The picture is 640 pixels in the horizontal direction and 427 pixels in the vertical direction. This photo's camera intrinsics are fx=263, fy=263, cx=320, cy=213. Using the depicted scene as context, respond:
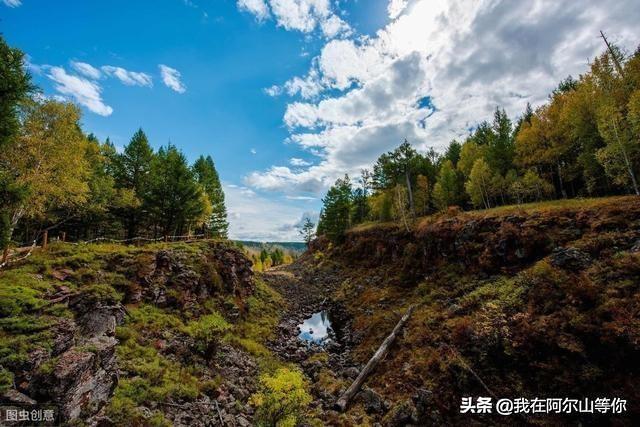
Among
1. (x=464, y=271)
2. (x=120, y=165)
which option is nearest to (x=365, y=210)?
(x=464, y=271)

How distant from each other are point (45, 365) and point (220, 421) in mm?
5979

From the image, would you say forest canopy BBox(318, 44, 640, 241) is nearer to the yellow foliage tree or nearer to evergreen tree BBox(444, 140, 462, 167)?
evergreen tree BBox(444, 140, 462, 167)

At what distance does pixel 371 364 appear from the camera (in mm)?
15984

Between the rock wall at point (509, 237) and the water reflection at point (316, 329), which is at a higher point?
the rock wall at point (509, 237)

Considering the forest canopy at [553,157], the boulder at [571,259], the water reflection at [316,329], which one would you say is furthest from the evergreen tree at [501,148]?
the water reflection at [316,329]

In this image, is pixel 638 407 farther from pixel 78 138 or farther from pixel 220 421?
pixel 78 138

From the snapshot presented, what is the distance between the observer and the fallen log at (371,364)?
44.0 ft

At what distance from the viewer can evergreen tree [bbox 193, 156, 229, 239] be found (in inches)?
1688

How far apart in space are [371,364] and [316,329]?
12.6m

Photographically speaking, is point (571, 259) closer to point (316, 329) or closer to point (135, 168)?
point (316, 329)

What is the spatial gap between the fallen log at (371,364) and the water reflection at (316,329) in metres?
7.18

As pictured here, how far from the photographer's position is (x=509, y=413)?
400 inches

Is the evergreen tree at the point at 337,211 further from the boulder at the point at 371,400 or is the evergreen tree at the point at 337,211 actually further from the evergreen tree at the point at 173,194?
the boulder at the point at 371,400

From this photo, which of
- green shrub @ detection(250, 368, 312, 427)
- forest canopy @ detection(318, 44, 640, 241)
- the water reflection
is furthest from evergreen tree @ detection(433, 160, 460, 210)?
green shrub @ detection(250, 368, 312, 427)
